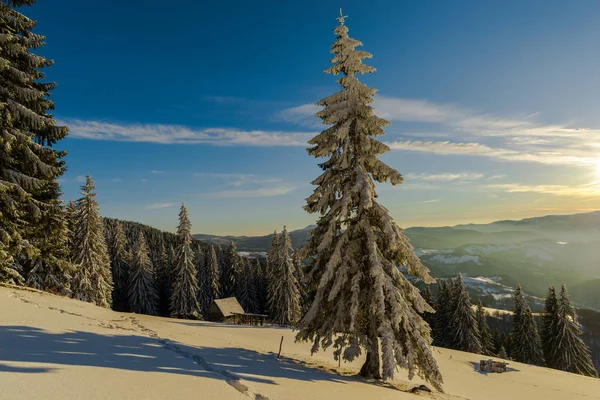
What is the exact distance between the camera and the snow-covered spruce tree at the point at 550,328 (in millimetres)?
47125

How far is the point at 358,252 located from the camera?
46.7 feet

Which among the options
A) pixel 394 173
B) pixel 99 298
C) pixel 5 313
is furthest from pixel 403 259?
pixel 99 298

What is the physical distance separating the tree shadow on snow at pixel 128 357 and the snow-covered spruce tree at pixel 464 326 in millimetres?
49954

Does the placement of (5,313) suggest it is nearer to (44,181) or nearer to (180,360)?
(180,360)

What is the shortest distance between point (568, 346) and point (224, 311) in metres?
48.4

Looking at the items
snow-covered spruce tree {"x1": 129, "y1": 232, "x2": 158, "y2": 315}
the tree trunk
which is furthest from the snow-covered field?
snow-covered spruce tree {"x1": 129, "y1": 232, "x2": 158, "y2": 315}

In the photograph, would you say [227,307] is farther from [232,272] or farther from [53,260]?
[53,260]

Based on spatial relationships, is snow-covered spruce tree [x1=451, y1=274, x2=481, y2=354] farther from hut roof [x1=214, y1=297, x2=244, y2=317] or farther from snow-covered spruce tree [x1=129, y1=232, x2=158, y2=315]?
snow-covered spruce tree [x1=129, y1=232, x2=158, y2=315]

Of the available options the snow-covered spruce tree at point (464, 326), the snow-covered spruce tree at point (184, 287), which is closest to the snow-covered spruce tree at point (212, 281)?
the snow-covered spruce tree at point (184, 287)

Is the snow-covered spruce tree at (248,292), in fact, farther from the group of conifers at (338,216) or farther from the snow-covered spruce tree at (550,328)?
the group of conifers at (338,216)

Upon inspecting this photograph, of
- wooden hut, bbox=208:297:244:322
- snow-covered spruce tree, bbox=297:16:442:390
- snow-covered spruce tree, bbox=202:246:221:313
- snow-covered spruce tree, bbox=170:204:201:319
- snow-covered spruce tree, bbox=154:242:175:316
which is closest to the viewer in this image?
snow-covered spruce tree, bbox=297:16:442:390

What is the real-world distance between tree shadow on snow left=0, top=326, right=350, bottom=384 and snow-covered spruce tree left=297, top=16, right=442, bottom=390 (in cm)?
198

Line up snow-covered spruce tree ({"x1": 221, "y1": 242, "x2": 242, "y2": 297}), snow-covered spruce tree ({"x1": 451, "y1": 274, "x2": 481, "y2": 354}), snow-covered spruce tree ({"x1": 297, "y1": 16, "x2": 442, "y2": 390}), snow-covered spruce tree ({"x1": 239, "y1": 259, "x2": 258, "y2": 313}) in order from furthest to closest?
snow-covered spruce tree ({"x1": 221, "y1": 242, "x2": 242, "y2": 297}) → snow-covered spruce tree ({"x1": 239, "y1": 259, "x2": 258, "y2": 313}) → snow-covered spruce tree ({"x1": 451, "y1": 274, "x2": 481, "y2": 354}) → snow-covered spruce tree ({"x1": 297, "y1": 16, "x2": 442, "y2": 390})

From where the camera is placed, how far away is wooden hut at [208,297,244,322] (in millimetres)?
48719
